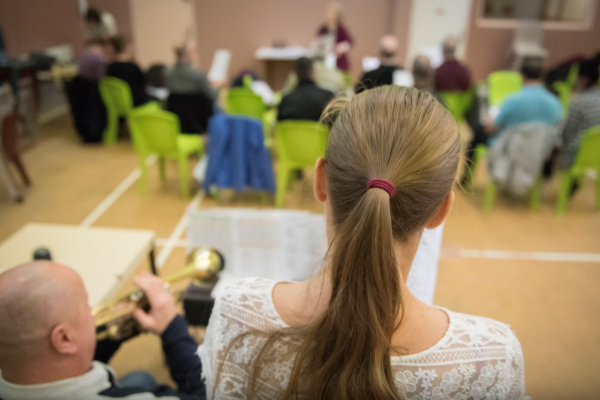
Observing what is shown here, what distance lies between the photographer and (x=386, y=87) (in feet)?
2.44

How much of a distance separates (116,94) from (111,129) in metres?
0.48

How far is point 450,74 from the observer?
189 inches

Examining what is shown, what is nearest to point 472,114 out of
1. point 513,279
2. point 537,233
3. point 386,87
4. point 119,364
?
point 537,233

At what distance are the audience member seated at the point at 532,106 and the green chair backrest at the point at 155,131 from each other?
2722mm

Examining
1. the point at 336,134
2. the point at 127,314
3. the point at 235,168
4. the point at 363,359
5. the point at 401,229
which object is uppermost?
the point at 336,134

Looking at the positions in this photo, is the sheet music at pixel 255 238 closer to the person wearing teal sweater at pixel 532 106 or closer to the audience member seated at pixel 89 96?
the person wearing teal sweater at pixel 532 106

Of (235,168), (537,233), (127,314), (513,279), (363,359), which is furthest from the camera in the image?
(235,168)

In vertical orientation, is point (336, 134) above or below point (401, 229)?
above

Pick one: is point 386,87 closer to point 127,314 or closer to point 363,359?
point 363,359

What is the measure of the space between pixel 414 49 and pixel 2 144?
5.95 m

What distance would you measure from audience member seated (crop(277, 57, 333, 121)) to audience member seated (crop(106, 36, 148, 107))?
2.28 meters

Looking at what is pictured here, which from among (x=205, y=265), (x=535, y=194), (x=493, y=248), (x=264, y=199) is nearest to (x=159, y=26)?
(x=264, y=199)

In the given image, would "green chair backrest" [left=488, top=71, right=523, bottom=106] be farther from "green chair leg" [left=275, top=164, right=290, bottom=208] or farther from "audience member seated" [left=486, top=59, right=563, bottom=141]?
"green chair leg" [left=275, top=164, right=290, bottom=208]

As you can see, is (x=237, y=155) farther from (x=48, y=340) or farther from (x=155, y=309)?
(x=48, y=340)
